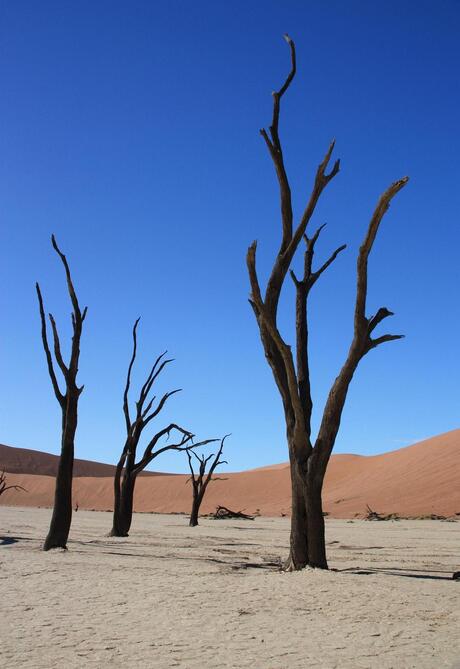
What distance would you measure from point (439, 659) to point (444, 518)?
72.8ft

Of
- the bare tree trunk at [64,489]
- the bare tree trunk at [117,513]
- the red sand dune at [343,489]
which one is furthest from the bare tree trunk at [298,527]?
the red sand dune at [343,489]

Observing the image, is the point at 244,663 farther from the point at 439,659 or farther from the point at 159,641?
the point at 439,659

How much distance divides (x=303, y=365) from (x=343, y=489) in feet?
115

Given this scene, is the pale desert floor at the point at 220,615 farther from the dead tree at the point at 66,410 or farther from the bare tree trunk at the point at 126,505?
the bare tree trunk at the point at 126,505

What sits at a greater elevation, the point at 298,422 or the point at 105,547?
the point at 298,422

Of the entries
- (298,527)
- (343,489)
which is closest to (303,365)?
(298,527)

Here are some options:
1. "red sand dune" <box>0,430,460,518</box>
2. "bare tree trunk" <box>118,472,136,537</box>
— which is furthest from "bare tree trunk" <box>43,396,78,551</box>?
"red sand dune" <box>0,430,460,518</box>

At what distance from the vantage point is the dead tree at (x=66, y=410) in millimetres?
11023

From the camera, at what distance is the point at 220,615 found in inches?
209

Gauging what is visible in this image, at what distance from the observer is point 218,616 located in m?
5.27

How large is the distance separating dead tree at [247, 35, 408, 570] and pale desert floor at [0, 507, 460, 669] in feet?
2.65

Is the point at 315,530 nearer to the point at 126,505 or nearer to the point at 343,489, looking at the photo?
the point at 126,505

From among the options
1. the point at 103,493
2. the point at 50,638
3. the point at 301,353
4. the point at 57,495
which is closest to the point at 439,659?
the point at 50,638

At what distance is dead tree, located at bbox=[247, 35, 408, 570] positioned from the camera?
7992mm
